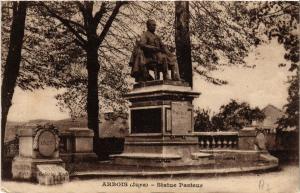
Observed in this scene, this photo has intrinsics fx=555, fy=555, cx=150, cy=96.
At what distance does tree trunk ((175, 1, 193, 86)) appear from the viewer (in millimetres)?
14352

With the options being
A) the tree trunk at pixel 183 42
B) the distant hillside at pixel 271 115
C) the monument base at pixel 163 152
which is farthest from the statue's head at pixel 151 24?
the distant hillside at pixel 271 115

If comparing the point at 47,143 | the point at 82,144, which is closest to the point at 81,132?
the point at 82,144

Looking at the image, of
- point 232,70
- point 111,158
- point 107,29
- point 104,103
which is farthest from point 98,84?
point 232,70

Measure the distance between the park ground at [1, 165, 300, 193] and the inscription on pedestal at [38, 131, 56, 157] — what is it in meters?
0.75

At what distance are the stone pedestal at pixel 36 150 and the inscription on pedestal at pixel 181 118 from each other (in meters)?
2.66

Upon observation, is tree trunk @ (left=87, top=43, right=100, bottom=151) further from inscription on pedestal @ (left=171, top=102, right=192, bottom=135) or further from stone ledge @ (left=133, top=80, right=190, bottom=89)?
inscription on pedestal @ (left=171, top=102, right=192, bottom=135)

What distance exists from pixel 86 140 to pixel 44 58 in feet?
8.81

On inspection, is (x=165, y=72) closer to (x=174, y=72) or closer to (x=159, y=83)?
(x=174, y=72)

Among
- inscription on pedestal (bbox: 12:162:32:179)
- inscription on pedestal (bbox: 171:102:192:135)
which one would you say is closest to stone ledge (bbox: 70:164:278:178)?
inscription on pedestal (bbox: 12:162:32:179)

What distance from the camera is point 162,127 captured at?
12469 mm

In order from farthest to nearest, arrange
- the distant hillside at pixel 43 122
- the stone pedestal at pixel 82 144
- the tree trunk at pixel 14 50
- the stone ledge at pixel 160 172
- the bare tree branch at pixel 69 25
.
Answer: the bare tree branch at pixel 69 25 → the stone pedestal at pixel 82 144 → the tree trunk at pixel 14 50 → the distant hillside at pixel 43 122 → the stone ledge at pixel 160 172

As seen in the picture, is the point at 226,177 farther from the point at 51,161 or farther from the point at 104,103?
the point at 104,103

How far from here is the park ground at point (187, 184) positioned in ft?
37.2

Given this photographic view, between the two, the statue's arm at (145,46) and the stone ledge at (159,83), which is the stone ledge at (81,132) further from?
the statue's arm at (145,46)
